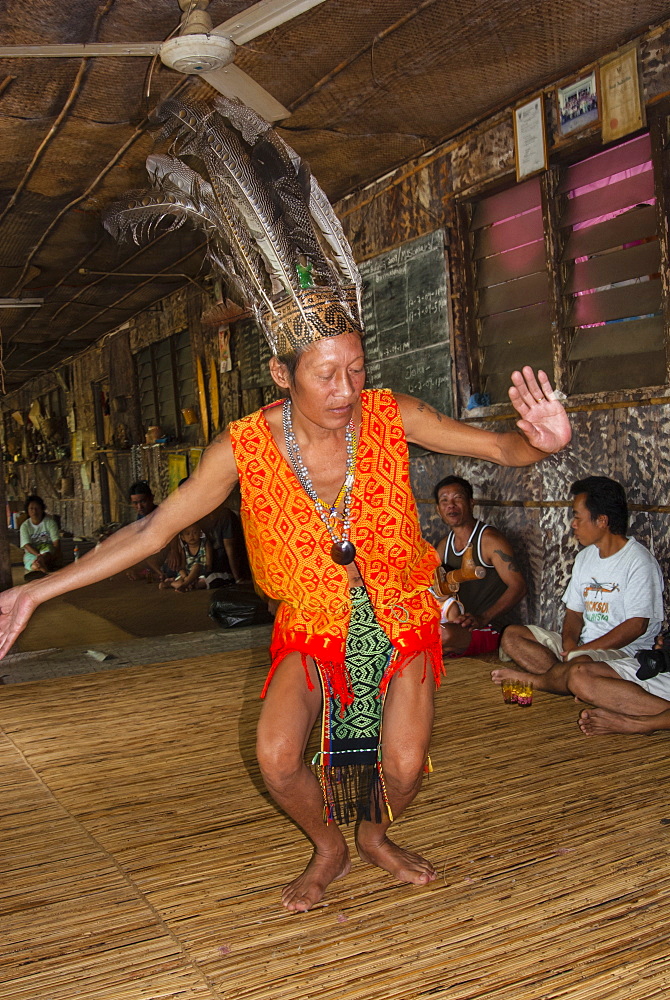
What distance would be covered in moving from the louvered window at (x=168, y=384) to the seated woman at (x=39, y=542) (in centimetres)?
204

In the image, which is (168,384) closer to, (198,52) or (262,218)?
(198,52)

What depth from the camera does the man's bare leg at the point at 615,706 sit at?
3553 mm

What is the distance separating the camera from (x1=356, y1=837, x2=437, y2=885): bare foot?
8.21ft

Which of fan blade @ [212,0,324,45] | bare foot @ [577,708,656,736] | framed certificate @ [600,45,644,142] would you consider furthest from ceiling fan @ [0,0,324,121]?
bare foot @ [577,708,656,736]

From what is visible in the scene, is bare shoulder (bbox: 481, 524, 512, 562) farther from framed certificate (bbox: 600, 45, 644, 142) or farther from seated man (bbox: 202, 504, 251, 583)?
seated man (bbox: 202, 504, 251, 583)

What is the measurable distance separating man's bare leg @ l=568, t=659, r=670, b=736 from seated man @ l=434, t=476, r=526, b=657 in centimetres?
128

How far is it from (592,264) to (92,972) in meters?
4.23

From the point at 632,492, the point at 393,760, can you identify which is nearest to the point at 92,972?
the point at 393,760

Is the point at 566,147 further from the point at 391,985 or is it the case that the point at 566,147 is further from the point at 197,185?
the point at 391,985

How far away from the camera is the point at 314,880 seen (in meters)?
2.47

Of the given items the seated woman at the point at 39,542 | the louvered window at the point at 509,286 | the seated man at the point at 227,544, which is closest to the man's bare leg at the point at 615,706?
the louvered window at the point at 509,286

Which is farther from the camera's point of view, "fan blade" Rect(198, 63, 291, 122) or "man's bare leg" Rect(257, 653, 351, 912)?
"fan blade" Rect(198, 63, 291, 122)

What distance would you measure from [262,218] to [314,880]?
192 cm

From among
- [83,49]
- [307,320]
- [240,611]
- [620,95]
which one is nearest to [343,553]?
[307,320]
